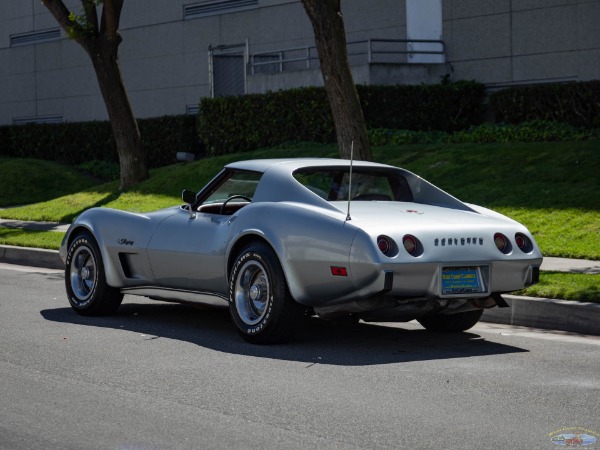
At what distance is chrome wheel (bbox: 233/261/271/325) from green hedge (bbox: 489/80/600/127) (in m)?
15.1

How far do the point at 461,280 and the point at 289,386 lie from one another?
1.78 metres

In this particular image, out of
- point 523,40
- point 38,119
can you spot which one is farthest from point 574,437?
point 38,119

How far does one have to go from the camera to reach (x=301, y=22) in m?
31.5

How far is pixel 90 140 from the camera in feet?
114

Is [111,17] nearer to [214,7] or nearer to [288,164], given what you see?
[214,7]

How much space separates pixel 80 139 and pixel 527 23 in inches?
567

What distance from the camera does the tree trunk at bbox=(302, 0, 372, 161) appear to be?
52.1 ft

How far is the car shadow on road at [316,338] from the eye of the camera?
845 centimetres

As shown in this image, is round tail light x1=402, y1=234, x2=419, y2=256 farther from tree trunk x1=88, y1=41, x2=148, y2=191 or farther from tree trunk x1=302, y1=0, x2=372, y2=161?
tree trunk x1=88, y1=41, x2=148, y2=191

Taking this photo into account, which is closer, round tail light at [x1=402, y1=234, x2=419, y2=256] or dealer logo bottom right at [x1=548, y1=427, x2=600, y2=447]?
dealer logo bottom right at [x1=548, y1=427, x2=600, y2=447]

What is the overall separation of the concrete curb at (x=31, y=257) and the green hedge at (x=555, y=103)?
11459mm

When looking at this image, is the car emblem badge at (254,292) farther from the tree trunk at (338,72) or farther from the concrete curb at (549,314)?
the tree trunk at (338,72)

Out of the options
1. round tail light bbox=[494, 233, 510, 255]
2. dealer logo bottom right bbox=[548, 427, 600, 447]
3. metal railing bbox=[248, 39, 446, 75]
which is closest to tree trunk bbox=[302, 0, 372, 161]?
round tail light bbox=[494, 233, 510, 255]

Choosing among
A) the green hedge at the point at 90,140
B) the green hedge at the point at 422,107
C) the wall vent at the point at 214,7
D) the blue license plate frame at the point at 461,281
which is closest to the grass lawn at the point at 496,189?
the green hedge at the point at 422,107
